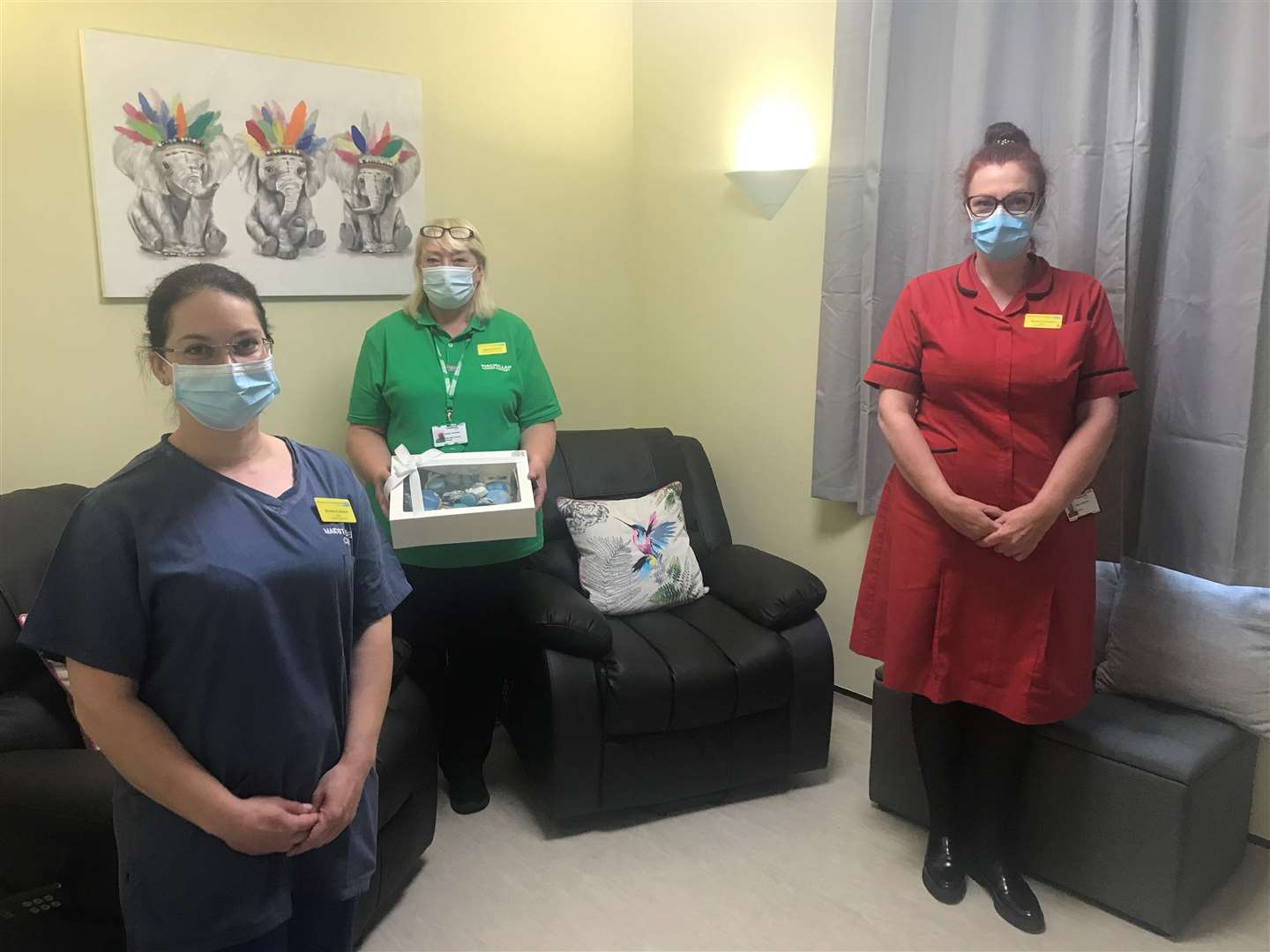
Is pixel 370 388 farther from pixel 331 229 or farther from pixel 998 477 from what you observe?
pixel 998 477

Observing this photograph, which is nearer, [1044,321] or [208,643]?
[208,643]

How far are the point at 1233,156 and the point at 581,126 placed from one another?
2034 mm

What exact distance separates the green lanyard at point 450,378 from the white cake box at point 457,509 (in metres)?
0.11

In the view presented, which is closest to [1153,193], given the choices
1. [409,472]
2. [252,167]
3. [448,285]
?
[448,285]

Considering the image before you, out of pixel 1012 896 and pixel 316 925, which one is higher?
pixel 316 925

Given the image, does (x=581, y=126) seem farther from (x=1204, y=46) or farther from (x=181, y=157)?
(x=1204, y=46)

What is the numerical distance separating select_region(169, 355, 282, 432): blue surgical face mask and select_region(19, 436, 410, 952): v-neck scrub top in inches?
2.5

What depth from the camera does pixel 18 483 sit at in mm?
2365

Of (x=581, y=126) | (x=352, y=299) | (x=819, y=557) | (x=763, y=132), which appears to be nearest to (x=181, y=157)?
(x=352, y=299)

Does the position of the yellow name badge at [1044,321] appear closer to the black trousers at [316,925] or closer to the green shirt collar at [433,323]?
the green shirt collar at [433,323]

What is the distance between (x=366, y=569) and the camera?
4.52ft

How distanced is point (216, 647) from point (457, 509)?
3.23 feet

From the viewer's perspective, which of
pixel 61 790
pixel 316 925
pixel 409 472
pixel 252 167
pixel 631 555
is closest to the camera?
pixel 316 925

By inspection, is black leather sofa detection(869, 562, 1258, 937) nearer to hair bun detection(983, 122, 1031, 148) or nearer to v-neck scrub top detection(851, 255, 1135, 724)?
v-neck scrub top detection(851, 255, 1135, 724)
